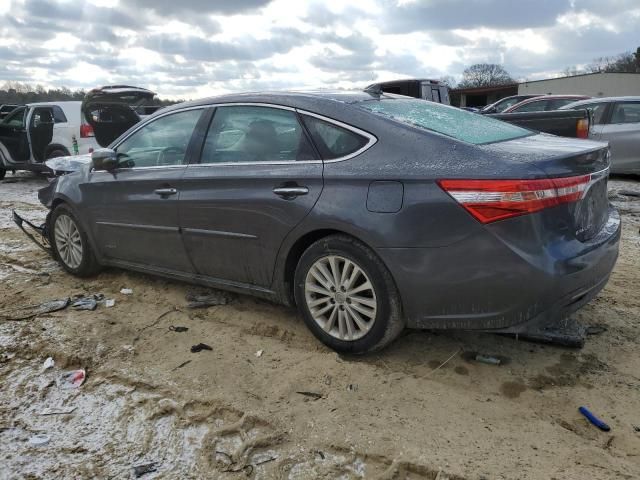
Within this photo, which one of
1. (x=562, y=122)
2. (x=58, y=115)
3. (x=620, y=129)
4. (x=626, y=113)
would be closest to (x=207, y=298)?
(x=562, y=122)

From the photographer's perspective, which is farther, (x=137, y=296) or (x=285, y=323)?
(x=137, y=296)

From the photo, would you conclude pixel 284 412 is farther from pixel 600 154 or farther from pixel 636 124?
pixel 636 124

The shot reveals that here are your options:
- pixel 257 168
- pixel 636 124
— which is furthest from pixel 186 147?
pixel 636 124

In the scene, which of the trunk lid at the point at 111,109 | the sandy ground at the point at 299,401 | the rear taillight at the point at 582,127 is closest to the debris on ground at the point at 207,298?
the sandy ground at the point at 299,401

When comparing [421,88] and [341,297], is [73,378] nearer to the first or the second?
[341,297]

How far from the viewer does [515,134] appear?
3502mm

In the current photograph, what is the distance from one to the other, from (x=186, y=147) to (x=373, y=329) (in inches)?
78.5

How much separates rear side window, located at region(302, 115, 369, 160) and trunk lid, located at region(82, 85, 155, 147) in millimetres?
5805

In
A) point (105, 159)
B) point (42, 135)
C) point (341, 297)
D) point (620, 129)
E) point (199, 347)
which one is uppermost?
point (42, 135)

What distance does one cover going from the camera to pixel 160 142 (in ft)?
14.3

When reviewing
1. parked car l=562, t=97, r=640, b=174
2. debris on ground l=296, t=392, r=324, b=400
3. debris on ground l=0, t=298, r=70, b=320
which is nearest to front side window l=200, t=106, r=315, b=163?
debris on ground l=296, t=392, r=324, b=400

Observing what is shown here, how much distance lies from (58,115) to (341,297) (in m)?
10.7

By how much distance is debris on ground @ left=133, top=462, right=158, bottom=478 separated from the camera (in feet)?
8.00

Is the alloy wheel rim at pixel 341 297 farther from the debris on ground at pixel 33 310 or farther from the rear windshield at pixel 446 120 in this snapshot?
the debris on ground at pixel 33 310
